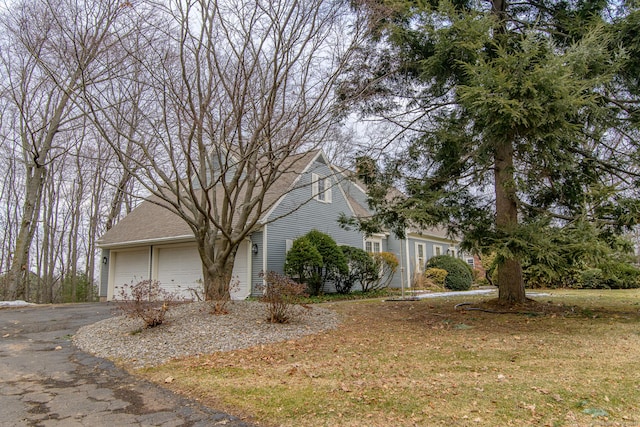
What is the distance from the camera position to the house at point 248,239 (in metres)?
14.0

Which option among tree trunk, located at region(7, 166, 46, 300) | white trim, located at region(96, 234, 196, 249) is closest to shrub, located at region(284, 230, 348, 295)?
white trim, located at region(96, 234, 196, 249)

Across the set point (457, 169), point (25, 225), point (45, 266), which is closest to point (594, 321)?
point (457, 169)

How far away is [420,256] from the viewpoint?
22156 millimetres

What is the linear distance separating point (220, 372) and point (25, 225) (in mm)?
14880

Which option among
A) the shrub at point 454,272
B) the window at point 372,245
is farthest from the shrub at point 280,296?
the shrub at point 454,272

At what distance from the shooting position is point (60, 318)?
10.2 m

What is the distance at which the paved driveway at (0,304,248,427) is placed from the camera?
3682 mm

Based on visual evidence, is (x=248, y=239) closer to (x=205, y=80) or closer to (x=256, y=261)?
(x=256, y=261)

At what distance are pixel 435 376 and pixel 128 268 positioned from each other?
16121mm

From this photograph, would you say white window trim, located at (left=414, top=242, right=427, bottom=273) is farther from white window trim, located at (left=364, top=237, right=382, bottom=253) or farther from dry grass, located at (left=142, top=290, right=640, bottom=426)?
dry grass, located at (left=142, top=290, right=640, bottom=426)

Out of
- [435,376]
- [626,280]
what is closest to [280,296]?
[435,376]

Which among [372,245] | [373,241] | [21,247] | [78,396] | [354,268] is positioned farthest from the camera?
[373,241]

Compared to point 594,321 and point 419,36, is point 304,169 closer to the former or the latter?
point 419,36

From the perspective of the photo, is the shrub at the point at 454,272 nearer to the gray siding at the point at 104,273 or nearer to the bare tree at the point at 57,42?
the gray siding at the point at 104,273
